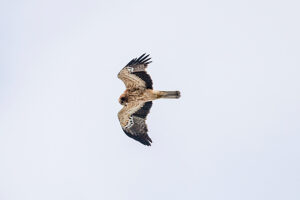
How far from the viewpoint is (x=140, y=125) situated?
2225 cm

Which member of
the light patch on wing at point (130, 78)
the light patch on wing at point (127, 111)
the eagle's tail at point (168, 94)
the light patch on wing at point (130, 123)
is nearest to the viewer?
the eagle's tail at point (168, 94)

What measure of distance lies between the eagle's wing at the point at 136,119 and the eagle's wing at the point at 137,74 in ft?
2.93

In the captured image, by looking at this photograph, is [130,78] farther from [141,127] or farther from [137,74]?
[141,127]

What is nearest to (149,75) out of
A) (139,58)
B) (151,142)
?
(139,58)

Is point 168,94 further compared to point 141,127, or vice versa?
point 141,127

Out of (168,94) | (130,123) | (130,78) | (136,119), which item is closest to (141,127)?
(136,119)

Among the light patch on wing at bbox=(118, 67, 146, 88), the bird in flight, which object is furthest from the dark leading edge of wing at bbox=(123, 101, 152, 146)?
the light patch on wing at bbox=(118, 67, 146, 88)

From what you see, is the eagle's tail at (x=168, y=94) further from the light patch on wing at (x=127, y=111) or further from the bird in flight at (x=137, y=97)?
the light patch on wing at (x=127, y=111)

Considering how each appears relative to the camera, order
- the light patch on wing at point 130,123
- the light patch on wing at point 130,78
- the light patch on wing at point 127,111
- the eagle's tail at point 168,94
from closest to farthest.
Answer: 1. the eagle's tail at point 168,94
2. the light patch on wing at point 130,78
3. the light patch on wing at point 127,111
4. the light patch on wing at point 130,123

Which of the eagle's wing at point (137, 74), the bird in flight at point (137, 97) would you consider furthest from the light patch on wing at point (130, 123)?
the eagle's wing at point (137, 74)

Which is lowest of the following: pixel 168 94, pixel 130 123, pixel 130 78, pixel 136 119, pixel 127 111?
pixel 130 123

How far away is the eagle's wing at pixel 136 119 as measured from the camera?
22125mm

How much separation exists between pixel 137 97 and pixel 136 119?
1040mm

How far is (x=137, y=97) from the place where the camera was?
21.8m
